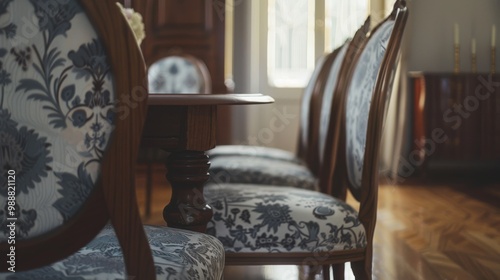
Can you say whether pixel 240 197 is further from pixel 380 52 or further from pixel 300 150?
pixel 300 150

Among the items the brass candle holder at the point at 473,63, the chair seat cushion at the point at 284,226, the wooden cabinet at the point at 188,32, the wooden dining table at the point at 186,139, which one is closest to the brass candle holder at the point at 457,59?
the brass candle holder at the point at 473,63

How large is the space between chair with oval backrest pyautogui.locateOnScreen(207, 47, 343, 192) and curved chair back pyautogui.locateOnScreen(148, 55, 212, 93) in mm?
693

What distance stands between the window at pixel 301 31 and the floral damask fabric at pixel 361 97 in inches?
119

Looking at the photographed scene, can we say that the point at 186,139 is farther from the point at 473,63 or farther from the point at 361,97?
the point at 473,63

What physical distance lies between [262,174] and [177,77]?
4.41ft

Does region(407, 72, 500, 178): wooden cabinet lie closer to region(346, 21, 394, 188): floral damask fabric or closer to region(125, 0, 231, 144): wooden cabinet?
region(125, 0, 231, 144): wooden cabinet

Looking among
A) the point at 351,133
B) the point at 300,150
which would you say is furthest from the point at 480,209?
the point at 351,133

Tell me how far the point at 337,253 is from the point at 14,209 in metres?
0.69

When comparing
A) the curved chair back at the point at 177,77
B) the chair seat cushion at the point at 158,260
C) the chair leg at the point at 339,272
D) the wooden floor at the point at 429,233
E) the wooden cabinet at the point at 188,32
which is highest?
the wooden cabinet at the point at 188,32

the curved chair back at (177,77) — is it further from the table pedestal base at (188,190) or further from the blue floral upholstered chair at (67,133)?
the blue floral upholstered chair at (67,133)

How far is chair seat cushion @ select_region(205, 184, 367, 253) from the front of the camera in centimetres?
130

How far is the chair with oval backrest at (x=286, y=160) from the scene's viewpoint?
2.12 m

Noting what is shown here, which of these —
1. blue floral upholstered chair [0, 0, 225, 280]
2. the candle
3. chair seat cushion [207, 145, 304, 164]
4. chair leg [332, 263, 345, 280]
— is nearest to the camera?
blue floral upholstered chair [0, 0, 225, 280]

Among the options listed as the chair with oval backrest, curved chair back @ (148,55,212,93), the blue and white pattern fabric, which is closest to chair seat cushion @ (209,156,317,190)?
the chair with oval backrest
